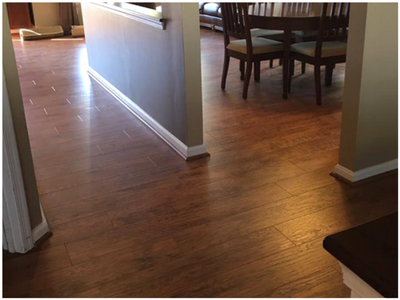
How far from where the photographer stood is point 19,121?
2.00m

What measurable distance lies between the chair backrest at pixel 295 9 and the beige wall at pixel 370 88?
1907mm

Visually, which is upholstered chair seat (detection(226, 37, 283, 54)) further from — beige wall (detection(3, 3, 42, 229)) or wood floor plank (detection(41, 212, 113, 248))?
beige wall (detection(3, 3, 42, 229))

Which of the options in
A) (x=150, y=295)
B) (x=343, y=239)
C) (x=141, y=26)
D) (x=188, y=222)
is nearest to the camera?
(x=343, y=239)

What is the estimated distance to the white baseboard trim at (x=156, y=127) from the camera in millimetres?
3066

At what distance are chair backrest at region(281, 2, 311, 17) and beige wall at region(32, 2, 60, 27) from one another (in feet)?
15.5

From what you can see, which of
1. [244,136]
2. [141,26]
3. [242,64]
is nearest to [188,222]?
[244,136]

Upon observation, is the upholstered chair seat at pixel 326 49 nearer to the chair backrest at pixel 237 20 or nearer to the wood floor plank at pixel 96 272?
the chair backrest at pixel 237 20

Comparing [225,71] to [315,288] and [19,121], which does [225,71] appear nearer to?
[19,121]

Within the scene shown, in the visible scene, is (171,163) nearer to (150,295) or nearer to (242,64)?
(150,295)

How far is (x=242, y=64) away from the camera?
15.8 ft

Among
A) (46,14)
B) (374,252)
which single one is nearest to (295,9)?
(374,252)

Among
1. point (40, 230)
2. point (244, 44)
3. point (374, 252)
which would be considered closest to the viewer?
point (374, 252)

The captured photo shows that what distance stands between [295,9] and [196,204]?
2.76 meters

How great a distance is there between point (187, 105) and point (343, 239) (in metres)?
2.23
